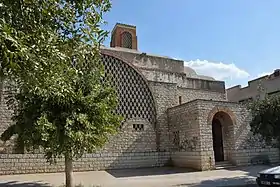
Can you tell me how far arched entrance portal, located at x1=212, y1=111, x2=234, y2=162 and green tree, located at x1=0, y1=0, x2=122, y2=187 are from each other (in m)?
8.33

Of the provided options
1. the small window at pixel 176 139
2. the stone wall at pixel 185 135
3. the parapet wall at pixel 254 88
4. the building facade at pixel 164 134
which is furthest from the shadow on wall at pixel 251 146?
the parapet wall at pixel 254 88

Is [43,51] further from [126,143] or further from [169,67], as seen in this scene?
[169,67]

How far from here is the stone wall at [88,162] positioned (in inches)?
494

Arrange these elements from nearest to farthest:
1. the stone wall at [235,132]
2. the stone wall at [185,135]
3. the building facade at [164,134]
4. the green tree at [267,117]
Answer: the green tree at [267,117] < the building facade at [164,134] < the stone wall at [185,135] < the stone wall at [235,132]

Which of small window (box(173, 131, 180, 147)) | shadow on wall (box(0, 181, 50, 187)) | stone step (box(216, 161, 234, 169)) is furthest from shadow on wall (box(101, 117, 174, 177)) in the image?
shadow on wall (box(0, 181, 50, 187))

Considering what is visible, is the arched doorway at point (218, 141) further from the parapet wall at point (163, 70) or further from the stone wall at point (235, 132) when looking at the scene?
the parapet wall at point (163, 70)

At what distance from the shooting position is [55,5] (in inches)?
181

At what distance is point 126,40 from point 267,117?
15.7 metres

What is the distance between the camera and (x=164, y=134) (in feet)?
53.9

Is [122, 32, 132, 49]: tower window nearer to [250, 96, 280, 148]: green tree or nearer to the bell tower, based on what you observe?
the bell tower

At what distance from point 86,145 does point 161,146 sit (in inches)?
349

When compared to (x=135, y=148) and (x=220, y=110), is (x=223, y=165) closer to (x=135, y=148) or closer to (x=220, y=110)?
(x=220, y=110)

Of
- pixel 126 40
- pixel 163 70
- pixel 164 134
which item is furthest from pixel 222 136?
pixel 126 40

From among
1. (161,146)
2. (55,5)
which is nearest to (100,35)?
(55,5)
